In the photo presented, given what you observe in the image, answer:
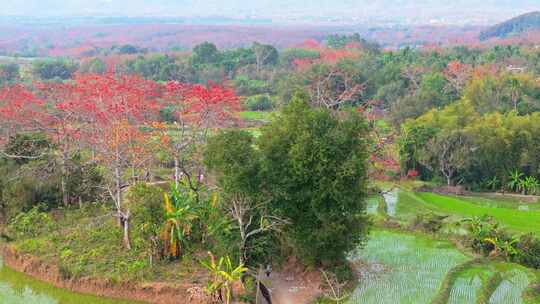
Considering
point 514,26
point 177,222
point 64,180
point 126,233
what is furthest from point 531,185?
point 514,26

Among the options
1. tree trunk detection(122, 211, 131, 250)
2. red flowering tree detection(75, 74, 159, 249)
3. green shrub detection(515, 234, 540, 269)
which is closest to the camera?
green shrub detection(515, 234, 540, 269)

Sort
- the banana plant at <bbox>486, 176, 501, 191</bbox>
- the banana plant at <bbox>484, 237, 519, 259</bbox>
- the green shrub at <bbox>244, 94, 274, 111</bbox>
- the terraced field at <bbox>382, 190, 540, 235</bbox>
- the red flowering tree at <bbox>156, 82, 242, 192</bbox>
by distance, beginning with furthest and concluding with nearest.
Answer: the green shrub at <bbox>244, 94, 274, 111</bbox> → the banana plant at <bbox>486, 176, 501, 191</bbox> → the terraced field at <bbox>382, 190, 540, 235</bbox> → the red flowering tree at <bbox>156, 82, 242, 192</bbox> → the banana plant at <bbox>484, 237, 519, 259</bbox>

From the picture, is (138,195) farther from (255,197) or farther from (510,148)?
(510,148)

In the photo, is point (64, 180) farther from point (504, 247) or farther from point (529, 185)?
point (529, 185)

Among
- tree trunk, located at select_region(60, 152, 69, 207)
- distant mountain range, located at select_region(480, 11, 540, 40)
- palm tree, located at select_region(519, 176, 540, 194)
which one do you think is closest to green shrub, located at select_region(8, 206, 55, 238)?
tree trunk, located at select_region(60, 152, 69, 207)

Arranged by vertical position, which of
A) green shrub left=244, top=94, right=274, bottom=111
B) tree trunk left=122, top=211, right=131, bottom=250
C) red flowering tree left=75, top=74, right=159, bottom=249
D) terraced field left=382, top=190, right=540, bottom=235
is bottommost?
green shrub left=244, top=94, right=274, bottom=111

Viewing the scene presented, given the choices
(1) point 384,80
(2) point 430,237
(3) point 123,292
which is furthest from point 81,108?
(1) point 384,80

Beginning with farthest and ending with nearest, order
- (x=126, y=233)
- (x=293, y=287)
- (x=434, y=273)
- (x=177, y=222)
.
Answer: (x=126, y=233)
(x=434, y=273)
(x=177, y=222)
(x=293, y=287)

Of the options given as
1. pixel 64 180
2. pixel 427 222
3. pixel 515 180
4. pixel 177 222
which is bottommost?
pixel 515 180

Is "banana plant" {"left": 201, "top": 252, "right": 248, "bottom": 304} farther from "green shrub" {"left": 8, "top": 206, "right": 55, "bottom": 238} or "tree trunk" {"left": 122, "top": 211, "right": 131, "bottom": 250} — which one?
"green shrub" {"left": 8, "top": 206, "right": 55, "bottom": 238}

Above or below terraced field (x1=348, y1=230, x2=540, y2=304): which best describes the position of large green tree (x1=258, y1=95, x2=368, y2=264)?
above
